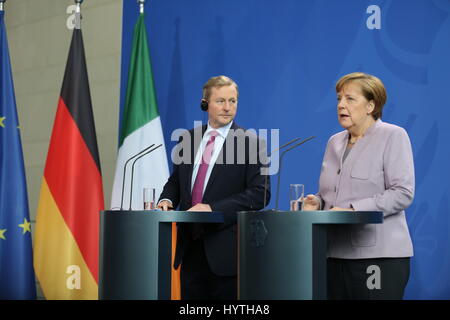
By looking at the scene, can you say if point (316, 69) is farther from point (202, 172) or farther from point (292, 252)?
point (292, 252)

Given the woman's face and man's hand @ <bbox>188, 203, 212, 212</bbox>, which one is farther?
man's hand @ <bbox>188, 203, 212, 212</bbox>

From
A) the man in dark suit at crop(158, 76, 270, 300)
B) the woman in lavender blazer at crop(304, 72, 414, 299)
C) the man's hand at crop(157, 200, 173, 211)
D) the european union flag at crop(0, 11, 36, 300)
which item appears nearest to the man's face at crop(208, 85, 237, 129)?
the man in dark suit at crop(158, 76, 270, 300)

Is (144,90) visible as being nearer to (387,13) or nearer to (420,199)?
(387,13)

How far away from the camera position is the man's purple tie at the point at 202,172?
8.41 ft

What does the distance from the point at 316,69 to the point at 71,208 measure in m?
1.71

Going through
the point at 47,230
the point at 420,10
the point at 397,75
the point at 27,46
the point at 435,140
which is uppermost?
the point at 27,46

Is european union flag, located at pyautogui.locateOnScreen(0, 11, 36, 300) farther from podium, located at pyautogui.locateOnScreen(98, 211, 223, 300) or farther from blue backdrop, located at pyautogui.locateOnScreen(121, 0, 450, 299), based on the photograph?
podium, located at pyautogui.locateOnScreen(98, 211, 223, 300)

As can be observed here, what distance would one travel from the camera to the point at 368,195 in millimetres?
2098

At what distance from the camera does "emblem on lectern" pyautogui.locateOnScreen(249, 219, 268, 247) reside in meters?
1.93

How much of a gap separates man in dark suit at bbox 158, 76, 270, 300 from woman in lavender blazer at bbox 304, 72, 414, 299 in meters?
0.38

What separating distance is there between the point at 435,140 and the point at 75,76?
221 cm

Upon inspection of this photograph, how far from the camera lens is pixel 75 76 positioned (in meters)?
3.85
